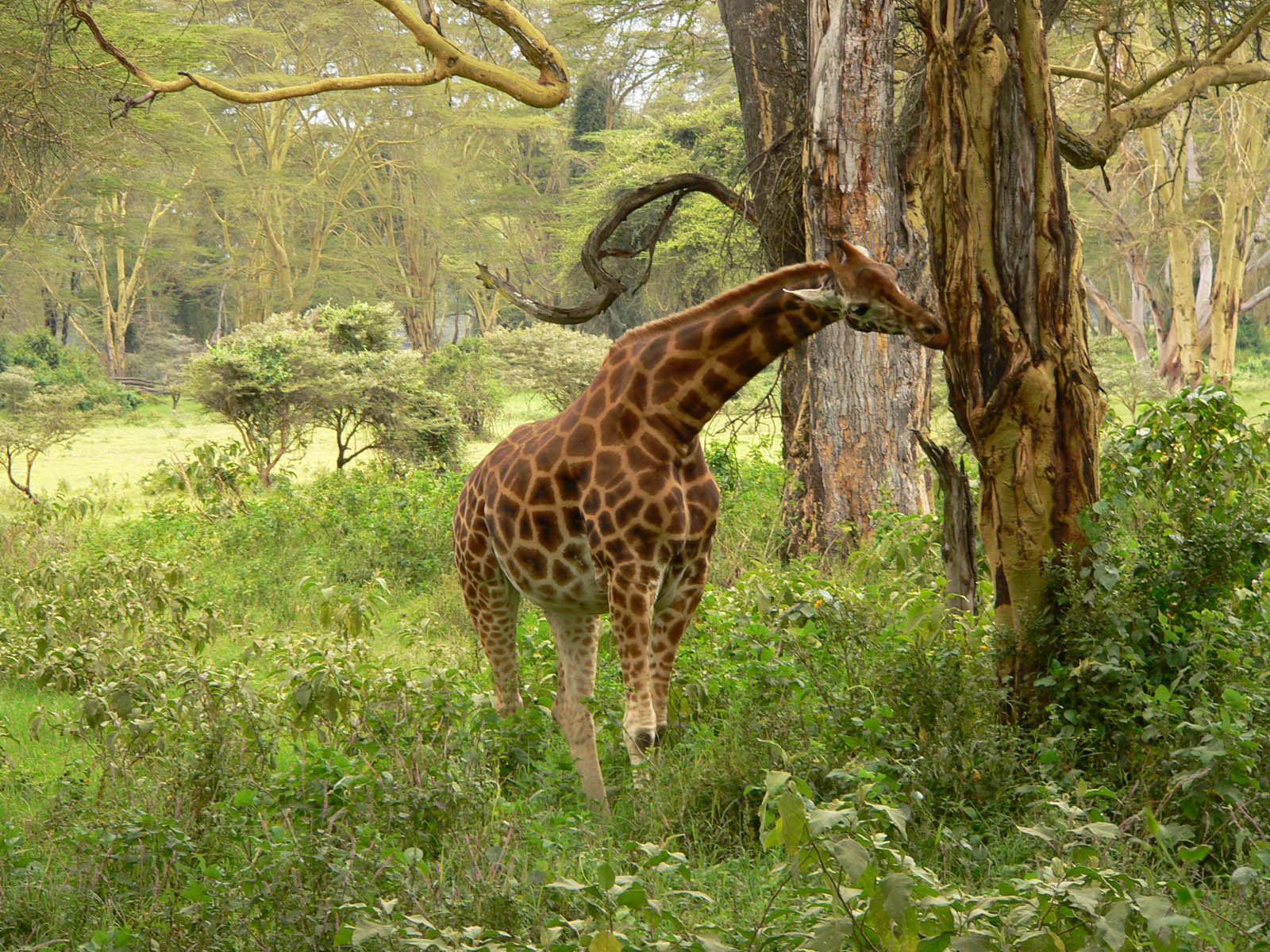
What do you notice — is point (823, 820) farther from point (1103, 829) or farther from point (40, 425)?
point (40, 425)

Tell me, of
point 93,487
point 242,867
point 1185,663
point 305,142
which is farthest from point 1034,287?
point 305,142

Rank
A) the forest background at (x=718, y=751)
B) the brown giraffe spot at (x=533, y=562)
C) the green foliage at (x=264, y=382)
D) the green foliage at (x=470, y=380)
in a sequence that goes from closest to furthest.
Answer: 1. the forest background at (x=718, y=751)
2. the brown giraffe spot at (x=533, y=562)
3. the green foliage at (x=264, y=382)
4. the green foliage at (x=470, y=380)

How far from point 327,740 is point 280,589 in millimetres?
4441

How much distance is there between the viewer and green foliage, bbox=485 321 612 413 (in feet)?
66.4

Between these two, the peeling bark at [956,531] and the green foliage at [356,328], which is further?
the green foliage at [356,328]

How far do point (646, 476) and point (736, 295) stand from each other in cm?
69

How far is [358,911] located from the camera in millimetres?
2895

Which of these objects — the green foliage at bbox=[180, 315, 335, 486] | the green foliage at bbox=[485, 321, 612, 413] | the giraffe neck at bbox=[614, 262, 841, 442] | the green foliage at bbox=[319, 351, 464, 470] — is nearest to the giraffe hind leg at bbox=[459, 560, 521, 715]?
the giraffe neck at bbox=[614, 262, 841, 442]

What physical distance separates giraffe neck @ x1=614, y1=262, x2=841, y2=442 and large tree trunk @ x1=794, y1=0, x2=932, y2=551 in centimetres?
323

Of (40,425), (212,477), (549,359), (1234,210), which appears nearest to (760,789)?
(212,477)

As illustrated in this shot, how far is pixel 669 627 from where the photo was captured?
4020mm

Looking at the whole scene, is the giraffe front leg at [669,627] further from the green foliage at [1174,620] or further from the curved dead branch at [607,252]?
the curved dead branch at [607,252]

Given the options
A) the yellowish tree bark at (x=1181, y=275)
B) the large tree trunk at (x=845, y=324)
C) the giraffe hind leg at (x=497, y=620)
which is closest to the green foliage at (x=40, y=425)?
the large tree trunk at (x=845, y=324)

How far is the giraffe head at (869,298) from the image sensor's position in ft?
10.8
